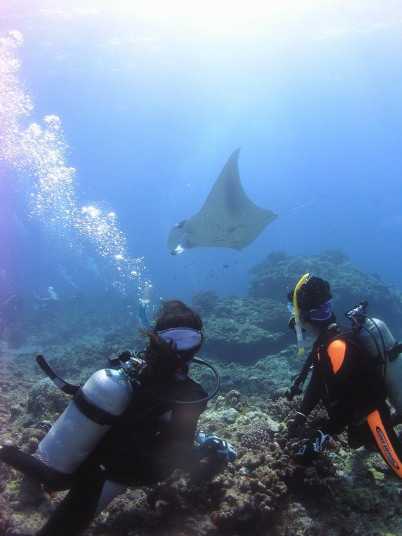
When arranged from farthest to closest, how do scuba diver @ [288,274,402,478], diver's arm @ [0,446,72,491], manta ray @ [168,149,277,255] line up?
manta ray @ [168,149,277,255] < scuba diver @ [288,274,402,478] < diver's arm @ [0,446,72,491]

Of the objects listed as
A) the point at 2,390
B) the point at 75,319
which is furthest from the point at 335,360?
the point at 75,319

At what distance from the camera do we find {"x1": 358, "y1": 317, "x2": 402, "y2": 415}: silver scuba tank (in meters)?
3.08

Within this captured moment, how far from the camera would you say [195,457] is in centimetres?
296

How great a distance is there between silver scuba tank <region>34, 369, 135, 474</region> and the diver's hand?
5.41 ft

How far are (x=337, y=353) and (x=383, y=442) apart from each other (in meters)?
0.69

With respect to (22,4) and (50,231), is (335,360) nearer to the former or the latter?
(22,4)

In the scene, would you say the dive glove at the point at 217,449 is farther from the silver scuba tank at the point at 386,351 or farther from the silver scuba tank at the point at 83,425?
the silver scuba tank at the point at 386,351

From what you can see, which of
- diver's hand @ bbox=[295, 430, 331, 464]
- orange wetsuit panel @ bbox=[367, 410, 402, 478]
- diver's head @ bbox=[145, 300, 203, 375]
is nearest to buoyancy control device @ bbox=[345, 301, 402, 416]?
orange wetsuit panel @ bbox=[367, 410, 402, 478]

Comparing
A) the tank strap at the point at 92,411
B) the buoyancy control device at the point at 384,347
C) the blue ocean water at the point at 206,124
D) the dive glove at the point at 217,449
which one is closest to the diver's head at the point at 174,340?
the tank strap at the point at 92,411

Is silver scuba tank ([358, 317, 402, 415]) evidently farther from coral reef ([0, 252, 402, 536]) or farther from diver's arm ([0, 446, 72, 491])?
diver's arm ([0, 446, 72, 491])

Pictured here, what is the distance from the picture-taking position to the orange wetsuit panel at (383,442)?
8.69ft

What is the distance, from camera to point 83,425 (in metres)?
2.38

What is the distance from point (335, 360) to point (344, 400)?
1.01ft

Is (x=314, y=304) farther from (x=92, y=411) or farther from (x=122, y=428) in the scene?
(x=92, y=411)
